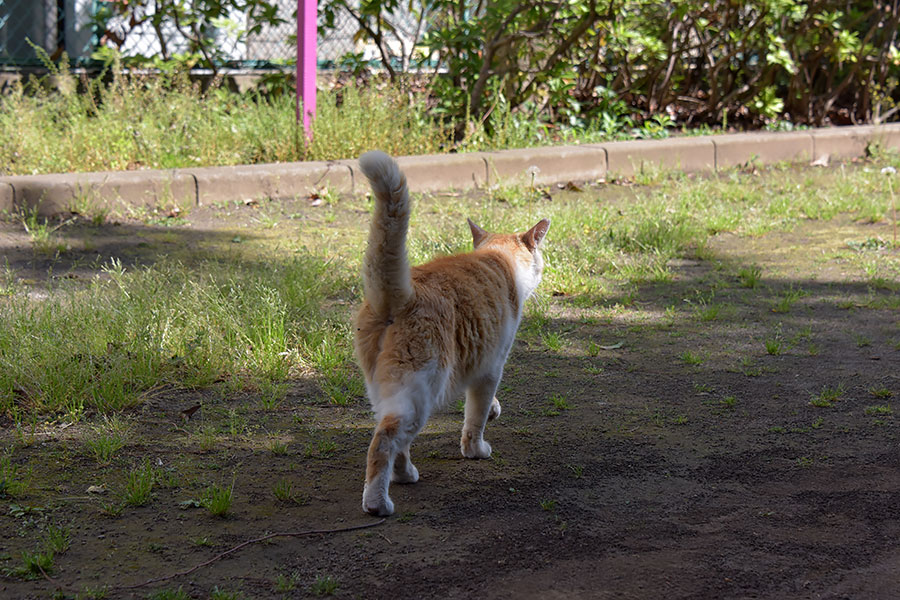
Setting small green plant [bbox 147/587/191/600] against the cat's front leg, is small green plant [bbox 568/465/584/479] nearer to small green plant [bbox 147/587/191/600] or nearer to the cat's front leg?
the cat's front leg

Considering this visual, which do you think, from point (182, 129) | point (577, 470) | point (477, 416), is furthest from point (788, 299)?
point (182, 129)

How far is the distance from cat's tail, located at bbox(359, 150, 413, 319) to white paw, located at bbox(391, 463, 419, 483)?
550 millimetres

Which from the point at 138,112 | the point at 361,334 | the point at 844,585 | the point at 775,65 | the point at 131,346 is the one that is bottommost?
the point at 844,585

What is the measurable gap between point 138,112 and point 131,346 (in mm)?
4423

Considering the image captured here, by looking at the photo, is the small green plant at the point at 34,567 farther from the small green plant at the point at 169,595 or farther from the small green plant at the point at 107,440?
the small green plant at the point at 107,440

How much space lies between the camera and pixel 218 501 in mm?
2814

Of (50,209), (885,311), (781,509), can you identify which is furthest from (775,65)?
(781,509)

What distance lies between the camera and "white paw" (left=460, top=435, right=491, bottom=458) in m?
3.35

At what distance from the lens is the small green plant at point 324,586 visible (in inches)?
93.8

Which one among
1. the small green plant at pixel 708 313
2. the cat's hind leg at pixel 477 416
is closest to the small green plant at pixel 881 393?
the small green plant at pixel 708 313

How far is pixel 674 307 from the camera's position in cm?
519

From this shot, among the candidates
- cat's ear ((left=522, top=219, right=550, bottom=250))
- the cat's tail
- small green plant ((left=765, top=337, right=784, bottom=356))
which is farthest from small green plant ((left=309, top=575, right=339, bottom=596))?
small green plant ((left=765, top=337, right=784, bottom=356))

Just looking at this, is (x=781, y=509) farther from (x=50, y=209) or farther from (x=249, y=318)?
(x=50, y=209)

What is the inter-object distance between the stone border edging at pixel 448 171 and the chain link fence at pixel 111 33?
7.67 feet
